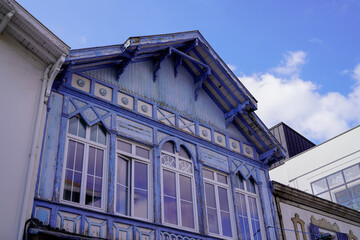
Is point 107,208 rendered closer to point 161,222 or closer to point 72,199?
point 72,199

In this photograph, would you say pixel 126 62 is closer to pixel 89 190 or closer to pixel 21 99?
pixel 21 99

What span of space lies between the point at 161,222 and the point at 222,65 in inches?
216

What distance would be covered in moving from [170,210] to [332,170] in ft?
52.2

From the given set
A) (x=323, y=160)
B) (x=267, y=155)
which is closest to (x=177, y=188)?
(x=267, y=155)

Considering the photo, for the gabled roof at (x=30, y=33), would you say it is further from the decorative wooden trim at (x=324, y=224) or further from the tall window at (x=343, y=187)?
the tall window at (x=343, y=187)

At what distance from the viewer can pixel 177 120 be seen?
42.0ft

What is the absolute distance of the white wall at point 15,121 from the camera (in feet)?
26.8

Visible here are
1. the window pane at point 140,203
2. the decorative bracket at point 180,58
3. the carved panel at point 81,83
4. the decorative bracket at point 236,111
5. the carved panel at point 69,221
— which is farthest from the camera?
the decorative bracket at point 236,111

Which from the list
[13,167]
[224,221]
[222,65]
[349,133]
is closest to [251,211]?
[224,221]

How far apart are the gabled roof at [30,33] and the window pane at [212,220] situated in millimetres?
5689

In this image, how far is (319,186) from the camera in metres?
24.9

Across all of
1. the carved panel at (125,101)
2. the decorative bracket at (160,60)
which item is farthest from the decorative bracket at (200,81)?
the carved panel at (125,101)

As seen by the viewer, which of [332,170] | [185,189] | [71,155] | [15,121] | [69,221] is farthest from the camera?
[332,170]

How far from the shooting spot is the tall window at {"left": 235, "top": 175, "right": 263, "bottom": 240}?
12.9 metres
